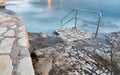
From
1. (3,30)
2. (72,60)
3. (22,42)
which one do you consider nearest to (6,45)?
(22,42)

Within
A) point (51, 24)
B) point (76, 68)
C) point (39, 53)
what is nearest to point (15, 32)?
point (39, 53)

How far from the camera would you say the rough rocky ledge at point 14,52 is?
1.74 metres

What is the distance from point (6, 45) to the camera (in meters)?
2.26

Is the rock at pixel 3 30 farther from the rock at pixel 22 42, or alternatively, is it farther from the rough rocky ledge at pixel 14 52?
the rock at pixel 22 42

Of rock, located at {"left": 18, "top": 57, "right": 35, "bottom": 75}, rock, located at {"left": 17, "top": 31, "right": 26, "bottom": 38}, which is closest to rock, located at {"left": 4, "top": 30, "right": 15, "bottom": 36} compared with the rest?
rock, located at {"left": 17, "top": 31, "right": 26, "bottom": 38}

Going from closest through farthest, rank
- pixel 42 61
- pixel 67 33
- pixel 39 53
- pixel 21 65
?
pixel 21 65, pixel 42 61, pixel 39 53, pixel 67 33

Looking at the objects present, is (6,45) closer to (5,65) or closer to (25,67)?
(5,65)

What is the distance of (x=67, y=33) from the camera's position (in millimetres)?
5598

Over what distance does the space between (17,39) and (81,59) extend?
1130 mm

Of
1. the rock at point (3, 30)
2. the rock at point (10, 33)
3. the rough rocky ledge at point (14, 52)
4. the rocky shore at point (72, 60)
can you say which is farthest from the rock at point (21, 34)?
the rocky shore at point (72, 60)

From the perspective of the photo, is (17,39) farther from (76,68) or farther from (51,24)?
→ (51,24)

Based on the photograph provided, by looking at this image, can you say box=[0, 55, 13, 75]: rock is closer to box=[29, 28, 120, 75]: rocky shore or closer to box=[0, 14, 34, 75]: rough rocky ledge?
box=[0, 14, 34, 75]: rough rocky ledge

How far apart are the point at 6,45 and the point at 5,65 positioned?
50cm

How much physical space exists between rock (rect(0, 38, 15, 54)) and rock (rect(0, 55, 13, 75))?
0.49 feet
